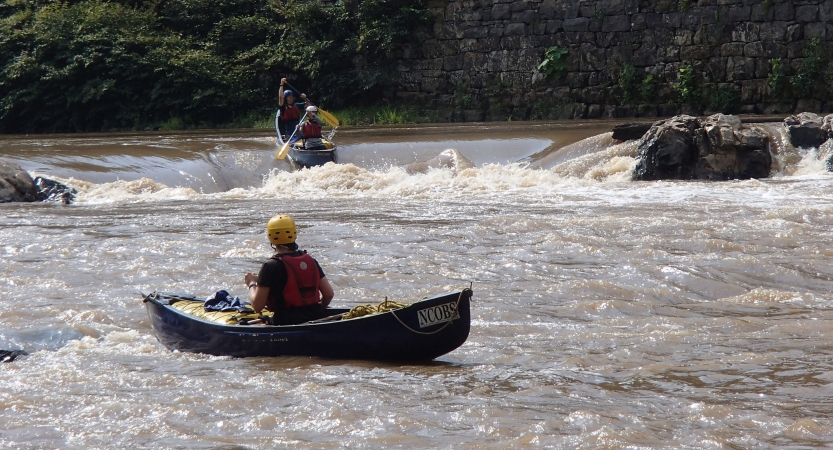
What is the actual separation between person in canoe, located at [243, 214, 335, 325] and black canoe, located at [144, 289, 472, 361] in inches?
A: 5.6

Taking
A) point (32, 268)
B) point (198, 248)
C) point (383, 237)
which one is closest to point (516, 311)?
point (383, 237)

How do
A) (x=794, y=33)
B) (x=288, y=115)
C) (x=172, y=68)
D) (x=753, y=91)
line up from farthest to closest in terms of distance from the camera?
1. (x=172, y=68)
2. (x=753, y=91)
3. (x=794, y=33)
4. (x=288, y=115)

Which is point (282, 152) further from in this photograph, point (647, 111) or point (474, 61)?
point (647, 111)

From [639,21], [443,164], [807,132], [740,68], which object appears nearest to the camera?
[807,132]

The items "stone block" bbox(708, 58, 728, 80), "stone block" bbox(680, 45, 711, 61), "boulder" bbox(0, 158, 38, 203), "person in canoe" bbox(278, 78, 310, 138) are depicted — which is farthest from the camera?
"stone block" bbox(680, 45, 711, 61)

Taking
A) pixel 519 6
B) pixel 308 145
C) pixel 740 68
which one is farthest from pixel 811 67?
pixel 308 145

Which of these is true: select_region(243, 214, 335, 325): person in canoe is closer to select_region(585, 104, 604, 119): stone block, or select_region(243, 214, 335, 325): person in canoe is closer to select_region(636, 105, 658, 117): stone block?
select_region(636, 105, 658, 117): stone block

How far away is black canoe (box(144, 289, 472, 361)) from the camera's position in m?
5.14

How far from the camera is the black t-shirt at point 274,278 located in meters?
5.26

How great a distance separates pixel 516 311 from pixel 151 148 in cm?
1120

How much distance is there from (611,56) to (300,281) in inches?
628

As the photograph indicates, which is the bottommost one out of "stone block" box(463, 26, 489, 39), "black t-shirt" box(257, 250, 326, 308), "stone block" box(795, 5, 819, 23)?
"black t-shirt" box(257, 250, 326, 308)

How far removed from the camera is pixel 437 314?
5141 millimetres

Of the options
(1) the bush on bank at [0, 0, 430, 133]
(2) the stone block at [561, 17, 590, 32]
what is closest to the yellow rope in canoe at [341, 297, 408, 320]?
(2) the stone block at [561, 17, 590, 32]
